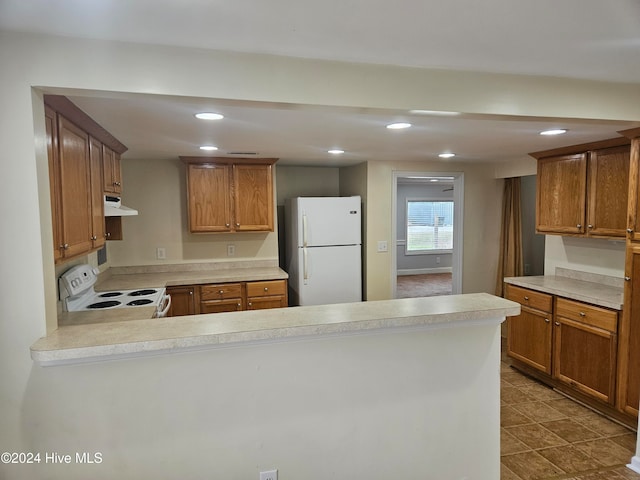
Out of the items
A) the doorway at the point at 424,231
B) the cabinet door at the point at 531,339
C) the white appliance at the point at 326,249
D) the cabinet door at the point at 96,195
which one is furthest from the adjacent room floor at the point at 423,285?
the cabinet door at the point at 96,195

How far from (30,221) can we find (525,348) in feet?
12.7

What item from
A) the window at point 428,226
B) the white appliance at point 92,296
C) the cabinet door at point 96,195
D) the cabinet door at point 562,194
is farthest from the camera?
the window at point 428,226

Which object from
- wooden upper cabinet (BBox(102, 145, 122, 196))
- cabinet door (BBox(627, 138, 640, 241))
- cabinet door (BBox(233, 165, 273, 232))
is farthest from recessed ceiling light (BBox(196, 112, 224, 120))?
cabinet door (BBox(627, 138, 640, 241))

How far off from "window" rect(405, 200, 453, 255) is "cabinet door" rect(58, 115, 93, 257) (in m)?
7.68

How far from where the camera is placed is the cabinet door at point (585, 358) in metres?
2.87

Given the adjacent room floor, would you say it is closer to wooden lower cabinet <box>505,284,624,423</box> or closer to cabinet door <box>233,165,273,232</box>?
wooden lower cabinet <box>505,284,624,423</box>

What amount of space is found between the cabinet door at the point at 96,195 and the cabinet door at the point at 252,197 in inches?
62.7

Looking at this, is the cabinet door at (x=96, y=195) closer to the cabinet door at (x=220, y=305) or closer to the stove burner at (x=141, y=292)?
the stove burner at (x=141, y=292)

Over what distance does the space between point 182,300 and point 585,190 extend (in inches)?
146

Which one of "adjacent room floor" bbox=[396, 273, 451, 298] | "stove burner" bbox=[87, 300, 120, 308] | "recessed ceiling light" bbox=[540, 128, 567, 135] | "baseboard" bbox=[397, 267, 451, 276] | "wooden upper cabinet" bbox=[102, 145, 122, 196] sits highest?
"recessed ceiling light" bbox=[540, 128, 567, 135]

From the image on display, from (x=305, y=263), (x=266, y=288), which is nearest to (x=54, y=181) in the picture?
(x=266, y=288)

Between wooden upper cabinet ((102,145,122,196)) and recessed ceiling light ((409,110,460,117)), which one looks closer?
recessed ceiling light ((409,110,460,117))

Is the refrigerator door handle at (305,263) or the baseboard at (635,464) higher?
the refrigerator door handle at (305,263)

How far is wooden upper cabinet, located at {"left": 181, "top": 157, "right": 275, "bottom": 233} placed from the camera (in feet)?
13.0
